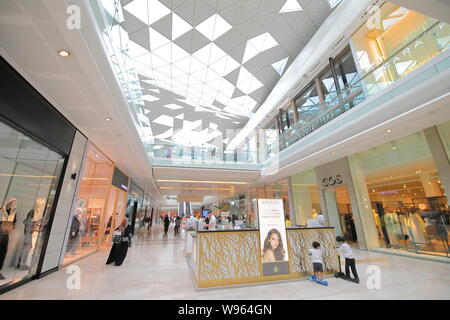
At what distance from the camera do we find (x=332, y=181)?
1002 centimetres

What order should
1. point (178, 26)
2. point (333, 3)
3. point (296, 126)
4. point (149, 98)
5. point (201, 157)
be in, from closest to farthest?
1. point (333, 3)
2. point (178, 26)
3. point (296, 126)
4. point (201, 157)
5. point (149, 98)

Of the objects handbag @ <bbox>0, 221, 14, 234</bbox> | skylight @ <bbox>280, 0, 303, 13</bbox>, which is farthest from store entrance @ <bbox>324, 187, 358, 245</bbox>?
handbag @ <bbox>0, 221, 14, 234</bbox>

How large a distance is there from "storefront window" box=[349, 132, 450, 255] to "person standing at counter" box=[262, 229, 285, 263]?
6.03 meters

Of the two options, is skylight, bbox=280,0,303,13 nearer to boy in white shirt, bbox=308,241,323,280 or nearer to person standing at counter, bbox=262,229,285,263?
person standing at counter, bbox=262,229,285,263

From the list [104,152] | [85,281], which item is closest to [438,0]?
[85,281]

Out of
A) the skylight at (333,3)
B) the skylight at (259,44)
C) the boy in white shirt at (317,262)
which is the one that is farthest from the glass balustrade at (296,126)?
the boy in white shirt at (317,262)

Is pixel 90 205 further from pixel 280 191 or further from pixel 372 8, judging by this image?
pixel 372 8

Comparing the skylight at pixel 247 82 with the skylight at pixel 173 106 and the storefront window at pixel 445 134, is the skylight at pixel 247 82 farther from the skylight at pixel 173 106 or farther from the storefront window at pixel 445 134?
the storefront window at pixel 445 134

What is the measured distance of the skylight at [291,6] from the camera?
898 cm

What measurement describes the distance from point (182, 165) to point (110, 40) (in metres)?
8.25

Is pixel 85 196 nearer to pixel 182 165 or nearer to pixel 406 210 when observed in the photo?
pixel 182 165

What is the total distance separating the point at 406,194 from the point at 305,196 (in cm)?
543

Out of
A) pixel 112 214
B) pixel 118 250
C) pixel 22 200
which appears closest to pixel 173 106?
pixel 112 214

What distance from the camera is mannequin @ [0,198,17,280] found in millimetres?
3695
